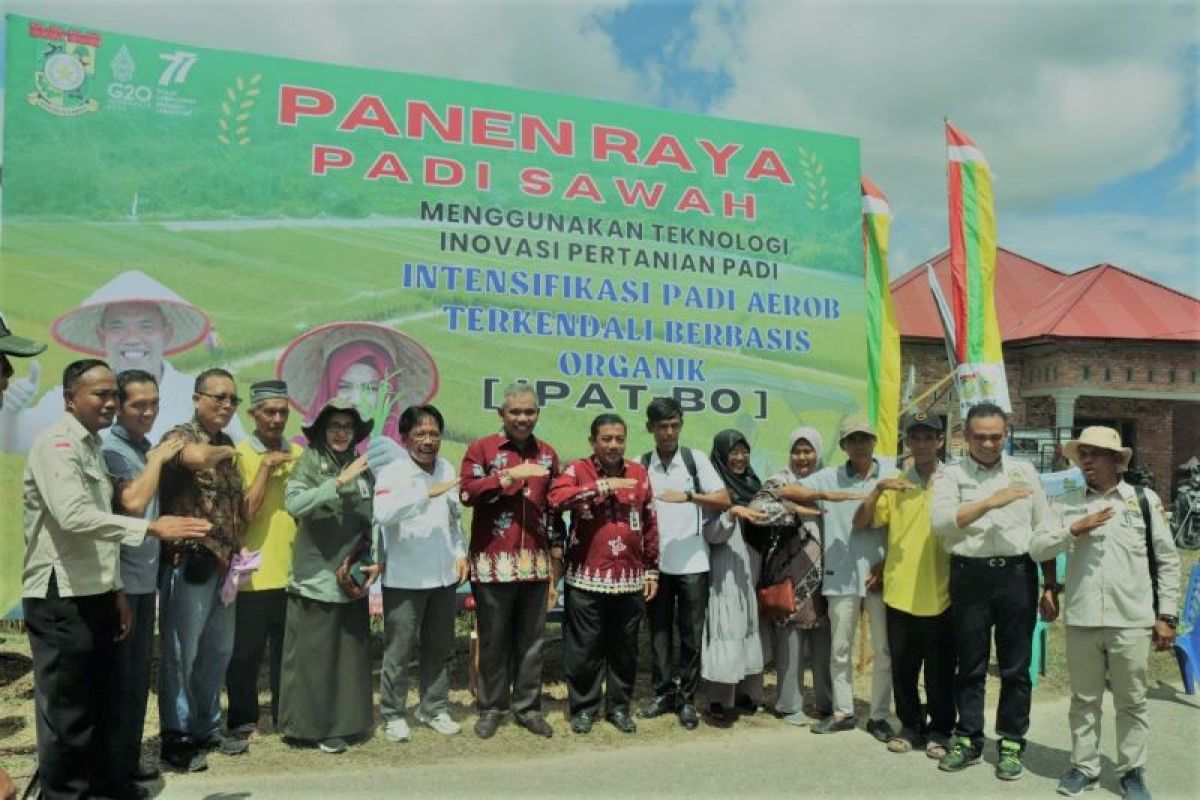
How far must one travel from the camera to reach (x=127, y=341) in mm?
4691

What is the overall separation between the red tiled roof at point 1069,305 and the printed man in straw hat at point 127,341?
682 inches

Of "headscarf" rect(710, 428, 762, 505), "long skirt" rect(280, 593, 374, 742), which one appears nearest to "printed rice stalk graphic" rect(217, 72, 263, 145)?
"long skirt" rect(280, 593, 374, 742)

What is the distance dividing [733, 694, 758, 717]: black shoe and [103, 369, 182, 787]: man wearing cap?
2.76 m

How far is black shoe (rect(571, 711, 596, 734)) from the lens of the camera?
414 cm

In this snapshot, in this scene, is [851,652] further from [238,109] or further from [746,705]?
[238,109]

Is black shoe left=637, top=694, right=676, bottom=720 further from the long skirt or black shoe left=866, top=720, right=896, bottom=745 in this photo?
the long skirt

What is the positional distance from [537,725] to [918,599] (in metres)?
1.90

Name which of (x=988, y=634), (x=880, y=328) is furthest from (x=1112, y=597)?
(x=880, y=328)

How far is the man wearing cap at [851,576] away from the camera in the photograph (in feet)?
13.6

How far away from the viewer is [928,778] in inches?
144

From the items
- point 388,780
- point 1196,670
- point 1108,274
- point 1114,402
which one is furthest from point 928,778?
point 1108,274

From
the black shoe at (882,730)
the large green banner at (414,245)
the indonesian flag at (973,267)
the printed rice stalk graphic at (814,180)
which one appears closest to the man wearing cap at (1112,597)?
the black shoe at (882,730)

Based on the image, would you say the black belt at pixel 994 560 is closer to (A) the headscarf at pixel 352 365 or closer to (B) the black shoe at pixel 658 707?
(B) the black shoe at pixel 658 707

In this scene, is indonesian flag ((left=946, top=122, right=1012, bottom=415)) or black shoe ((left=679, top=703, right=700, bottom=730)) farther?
indonesian flag ((left=946, top=122, right=1012, bottom=415))
